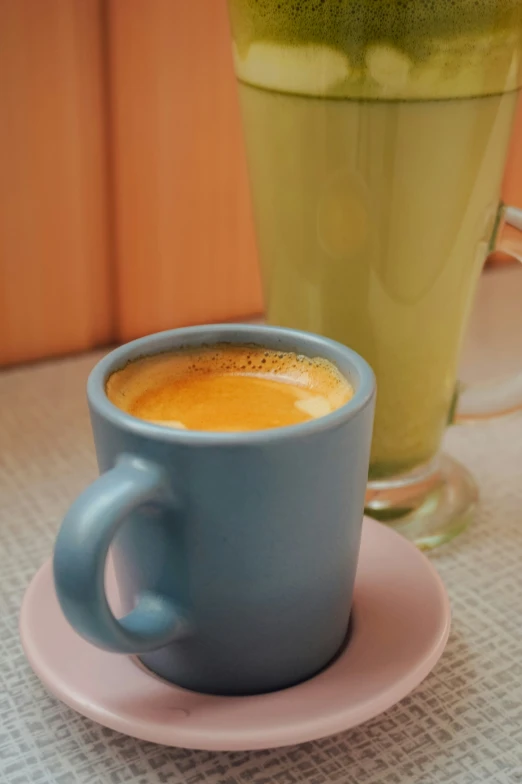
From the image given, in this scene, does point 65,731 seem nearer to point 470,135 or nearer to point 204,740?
point 204,740

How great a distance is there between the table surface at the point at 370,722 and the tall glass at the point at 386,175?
0.04 metres

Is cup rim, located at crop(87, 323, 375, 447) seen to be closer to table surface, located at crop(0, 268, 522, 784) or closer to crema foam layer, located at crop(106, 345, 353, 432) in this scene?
crema foam layer, located at crop(106, 345, 353, 432)

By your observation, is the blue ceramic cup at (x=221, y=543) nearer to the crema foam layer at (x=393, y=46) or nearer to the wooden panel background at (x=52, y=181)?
the crema foam layer at (x=393, y=46)

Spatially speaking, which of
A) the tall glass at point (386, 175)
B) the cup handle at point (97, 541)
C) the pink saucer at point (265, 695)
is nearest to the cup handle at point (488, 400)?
the tall glass at point (386, 175)

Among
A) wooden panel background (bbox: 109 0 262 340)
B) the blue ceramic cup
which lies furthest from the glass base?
wooden panel background (bbox: 109 0 262 340)

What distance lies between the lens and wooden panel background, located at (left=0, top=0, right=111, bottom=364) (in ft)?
1.83

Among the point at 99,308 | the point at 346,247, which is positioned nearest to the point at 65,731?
the point at 346,247

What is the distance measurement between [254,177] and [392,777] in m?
0.27

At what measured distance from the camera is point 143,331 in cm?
68

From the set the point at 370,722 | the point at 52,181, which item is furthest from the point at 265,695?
the point at 52,181

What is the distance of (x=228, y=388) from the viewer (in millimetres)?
352

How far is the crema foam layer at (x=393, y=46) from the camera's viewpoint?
0.36 meters

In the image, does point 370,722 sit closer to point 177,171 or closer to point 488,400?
point 488,400

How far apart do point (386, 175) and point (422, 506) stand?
178 mm
